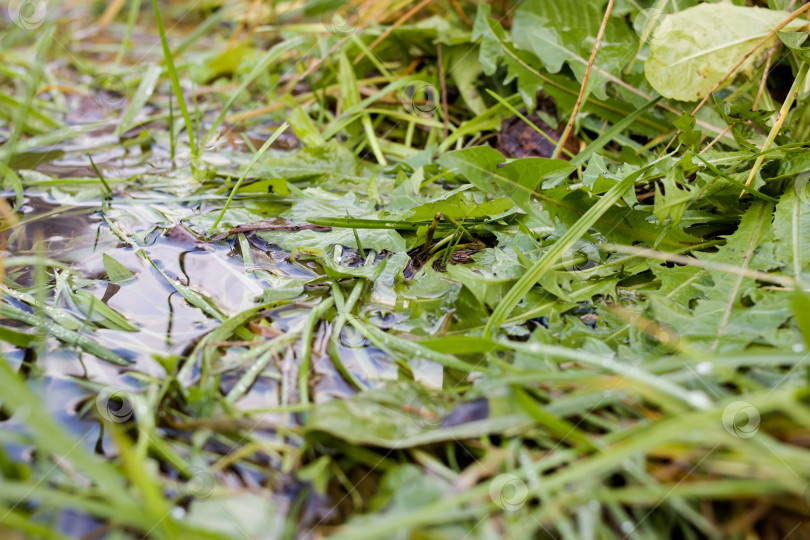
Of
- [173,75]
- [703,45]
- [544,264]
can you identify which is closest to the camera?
[544,264]

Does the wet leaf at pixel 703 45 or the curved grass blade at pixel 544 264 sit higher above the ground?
the wet leaf at pixel 703 45

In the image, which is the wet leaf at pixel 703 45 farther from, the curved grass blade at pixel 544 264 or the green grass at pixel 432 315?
the curved grass blade at pixel 544 264

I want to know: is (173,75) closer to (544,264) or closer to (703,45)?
(544,264)

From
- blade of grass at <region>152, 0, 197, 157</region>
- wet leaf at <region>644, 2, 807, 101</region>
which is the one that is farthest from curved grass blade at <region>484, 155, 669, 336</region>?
blade of grass at <region>152, 0, 197, 157</region>

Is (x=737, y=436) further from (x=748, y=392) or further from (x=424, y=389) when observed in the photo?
(x=424, y=389)

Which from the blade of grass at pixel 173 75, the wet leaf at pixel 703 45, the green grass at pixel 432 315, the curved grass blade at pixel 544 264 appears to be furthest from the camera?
the blade of grass at pixel 173 75

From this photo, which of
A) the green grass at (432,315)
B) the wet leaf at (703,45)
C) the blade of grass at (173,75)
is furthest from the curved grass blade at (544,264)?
the blade of grass at (173,75)

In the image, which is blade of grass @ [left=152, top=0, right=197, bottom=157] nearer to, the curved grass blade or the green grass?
the green grass

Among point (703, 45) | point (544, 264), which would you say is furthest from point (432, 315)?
point (703, 45)
